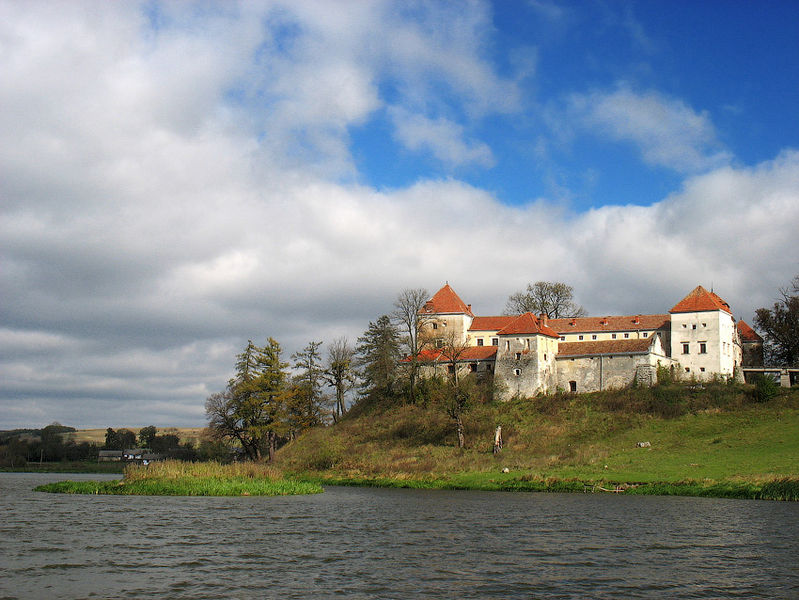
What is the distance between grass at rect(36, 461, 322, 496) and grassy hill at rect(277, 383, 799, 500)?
1100 centimetres

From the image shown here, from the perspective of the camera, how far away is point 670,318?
76688 millimetres

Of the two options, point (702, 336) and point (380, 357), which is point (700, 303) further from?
point (380, 357)

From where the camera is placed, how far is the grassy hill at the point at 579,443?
154ft

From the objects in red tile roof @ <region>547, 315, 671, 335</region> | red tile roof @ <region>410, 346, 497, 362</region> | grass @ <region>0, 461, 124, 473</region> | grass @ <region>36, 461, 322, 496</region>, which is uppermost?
red tile roof @ <region>547, 315, 671, 335</region>

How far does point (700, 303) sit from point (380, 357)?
3201cm

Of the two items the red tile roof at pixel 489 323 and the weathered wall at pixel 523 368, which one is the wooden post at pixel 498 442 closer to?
the weathered wall at pixel 523 368

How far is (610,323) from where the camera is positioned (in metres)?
78.7

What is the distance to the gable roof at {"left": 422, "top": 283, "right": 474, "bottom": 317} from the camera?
82.7 metres

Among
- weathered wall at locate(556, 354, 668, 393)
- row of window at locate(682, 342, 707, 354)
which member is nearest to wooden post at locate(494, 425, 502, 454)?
weathered wall at locate(556, 354, 668, 393)

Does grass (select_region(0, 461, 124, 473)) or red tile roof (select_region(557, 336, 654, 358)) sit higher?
red tile roof (select_region(557, 336, 654, 358))

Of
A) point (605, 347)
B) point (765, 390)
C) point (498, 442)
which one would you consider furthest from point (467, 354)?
point (765, 390)

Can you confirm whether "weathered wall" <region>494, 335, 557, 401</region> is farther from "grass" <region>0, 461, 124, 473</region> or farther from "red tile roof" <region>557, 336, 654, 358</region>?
"grass" <region>0, 461, 124, 473</region>

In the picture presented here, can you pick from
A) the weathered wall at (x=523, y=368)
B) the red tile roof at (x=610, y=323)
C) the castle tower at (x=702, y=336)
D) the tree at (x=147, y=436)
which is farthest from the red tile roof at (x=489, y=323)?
the tree at (x=147, y=436)

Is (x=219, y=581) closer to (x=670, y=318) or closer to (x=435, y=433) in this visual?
(x=435, y=433)
